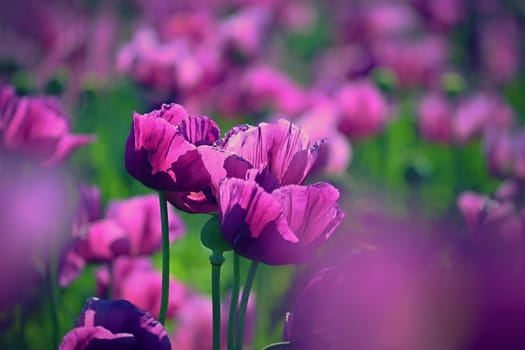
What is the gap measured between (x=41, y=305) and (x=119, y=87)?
1074 millimetres

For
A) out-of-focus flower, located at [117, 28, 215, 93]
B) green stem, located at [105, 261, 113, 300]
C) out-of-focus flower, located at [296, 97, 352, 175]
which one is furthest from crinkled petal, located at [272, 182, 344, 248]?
out-of-focus flower, located at [117, 28, 215, 93]

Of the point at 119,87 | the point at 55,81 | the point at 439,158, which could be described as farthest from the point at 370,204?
the point at 119,87

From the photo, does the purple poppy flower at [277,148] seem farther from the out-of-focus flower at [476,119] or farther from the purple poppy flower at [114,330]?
the out-of-focus flower at [476,119]

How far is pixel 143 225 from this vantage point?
2.70 feet

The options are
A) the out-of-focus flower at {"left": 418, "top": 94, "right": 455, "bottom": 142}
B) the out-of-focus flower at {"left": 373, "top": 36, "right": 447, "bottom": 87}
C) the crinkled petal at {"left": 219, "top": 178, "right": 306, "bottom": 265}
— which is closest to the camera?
the crinkled petal at {"left": 219, "top": 178, "right": 306, "bottom": 265}

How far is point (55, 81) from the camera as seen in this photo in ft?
4.27

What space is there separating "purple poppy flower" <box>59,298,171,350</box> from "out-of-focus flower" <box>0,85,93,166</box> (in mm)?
282

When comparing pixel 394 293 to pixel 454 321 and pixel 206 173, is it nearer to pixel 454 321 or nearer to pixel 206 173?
pixel 454 321

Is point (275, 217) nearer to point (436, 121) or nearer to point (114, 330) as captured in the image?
point (114, 330)

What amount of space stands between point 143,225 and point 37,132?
0.45 feet

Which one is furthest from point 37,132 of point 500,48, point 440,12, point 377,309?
point 500,48

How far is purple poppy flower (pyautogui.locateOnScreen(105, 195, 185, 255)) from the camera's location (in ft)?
2.68

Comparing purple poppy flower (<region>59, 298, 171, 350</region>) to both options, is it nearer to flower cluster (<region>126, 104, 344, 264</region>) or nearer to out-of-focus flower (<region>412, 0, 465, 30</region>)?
flower cluster (<region>126, 104, 344, 264</region>)

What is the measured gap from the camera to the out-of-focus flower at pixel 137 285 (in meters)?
0.80
